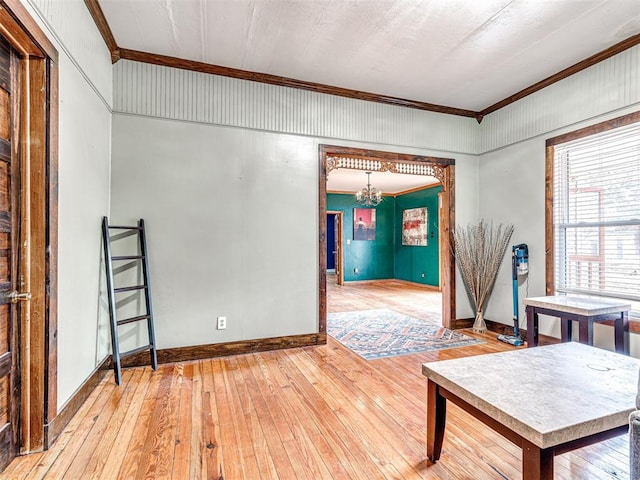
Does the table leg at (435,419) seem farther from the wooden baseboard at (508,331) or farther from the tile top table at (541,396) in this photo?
the wooden baseboard at (508,331)

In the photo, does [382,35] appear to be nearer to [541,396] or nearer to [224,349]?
→ [541,396]

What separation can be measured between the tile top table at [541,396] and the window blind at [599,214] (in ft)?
5.67

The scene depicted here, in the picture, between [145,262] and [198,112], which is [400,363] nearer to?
[145,262]

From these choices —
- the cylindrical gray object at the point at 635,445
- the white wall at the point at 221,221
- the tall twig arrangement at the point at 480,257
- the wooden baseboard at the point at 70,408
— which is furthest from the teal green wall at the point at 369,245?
the cylindrical gray object at the point at 635,445

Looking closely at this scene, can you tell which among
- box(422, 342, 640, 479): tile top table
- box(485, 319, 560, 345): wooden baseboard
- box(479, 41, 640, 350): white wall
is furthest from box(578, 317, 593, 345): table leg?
box(422, 342, 640, 479): tile top table

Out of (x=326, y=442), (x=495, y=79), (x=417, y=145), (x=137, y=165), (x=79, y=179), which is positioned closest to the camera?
(x=326, y=442)

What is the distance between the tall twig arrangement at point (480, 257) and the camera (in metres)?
4.34

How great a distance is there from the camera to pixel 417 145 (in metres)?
4.34

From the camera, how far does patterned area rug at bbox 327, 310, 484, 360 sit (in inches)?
146

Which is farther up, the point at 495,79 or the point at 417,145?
the point at 495,79

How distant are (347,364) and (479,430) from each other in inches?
53.5

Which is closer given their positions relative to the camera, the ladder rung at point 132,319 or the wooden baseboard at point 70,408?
the wooden baseboard at point 70,408

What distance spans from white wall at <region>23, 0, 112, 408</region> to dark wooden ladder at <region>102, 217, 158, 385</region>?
82mm

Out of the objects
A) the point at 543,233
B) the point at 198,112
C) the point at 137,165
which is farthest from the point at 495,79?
the point at 137,165
